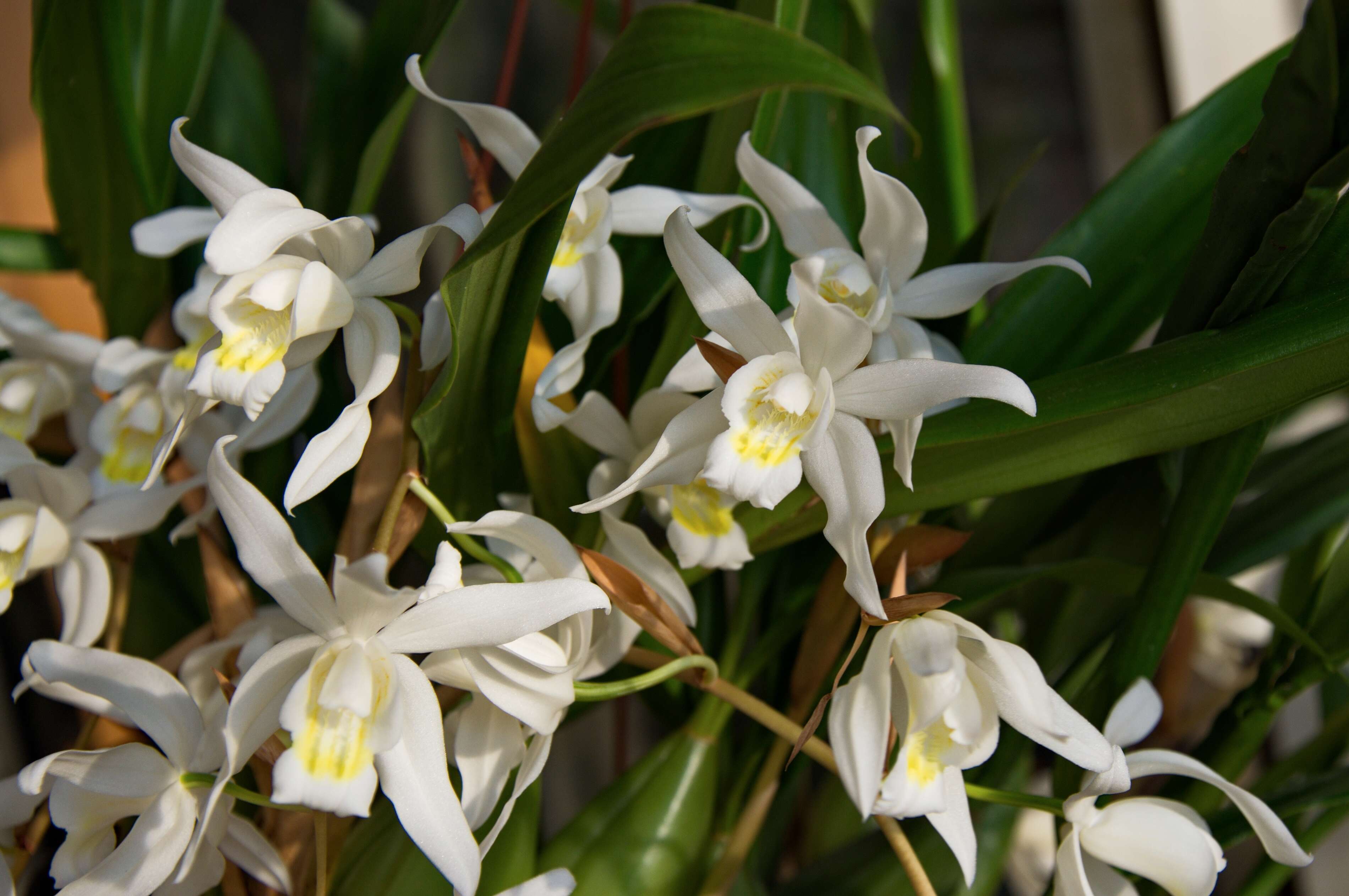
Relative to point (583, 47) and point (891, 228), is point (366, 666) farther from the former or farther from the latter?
point (583, 47)

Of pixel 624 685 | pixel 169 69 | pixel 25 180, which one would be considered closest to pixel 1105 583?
pixel 624 685

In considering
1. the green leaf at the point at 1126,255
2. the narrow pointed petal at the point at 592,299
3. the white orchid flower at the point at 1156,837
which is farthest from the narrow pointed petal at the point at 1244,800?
the narrow pointed petal at the point at 592,299

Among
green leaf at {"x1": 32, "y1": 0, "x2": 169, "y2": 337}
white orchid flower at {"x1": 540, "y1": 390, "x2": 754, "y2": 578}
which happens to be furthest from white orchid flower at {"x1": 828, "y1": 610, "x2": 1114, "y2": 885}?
green leaf at {"x1": 32, "y1": 0, "x2": 169, "y2": 337}

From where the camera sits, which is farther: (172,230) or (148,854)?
(172,230)

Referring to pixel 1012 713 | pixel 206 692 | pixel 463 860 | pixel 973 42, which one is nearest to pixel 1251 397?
pixel 1012 713

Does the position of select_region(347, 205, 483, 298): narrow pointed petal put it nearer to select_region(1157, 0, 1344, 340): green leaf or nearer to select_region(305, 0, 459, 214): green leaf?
select_region(305, 0, 459, 214): green leaf

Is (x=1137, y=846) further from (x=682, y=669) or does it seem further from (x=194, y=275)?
(x=194, y=275)
